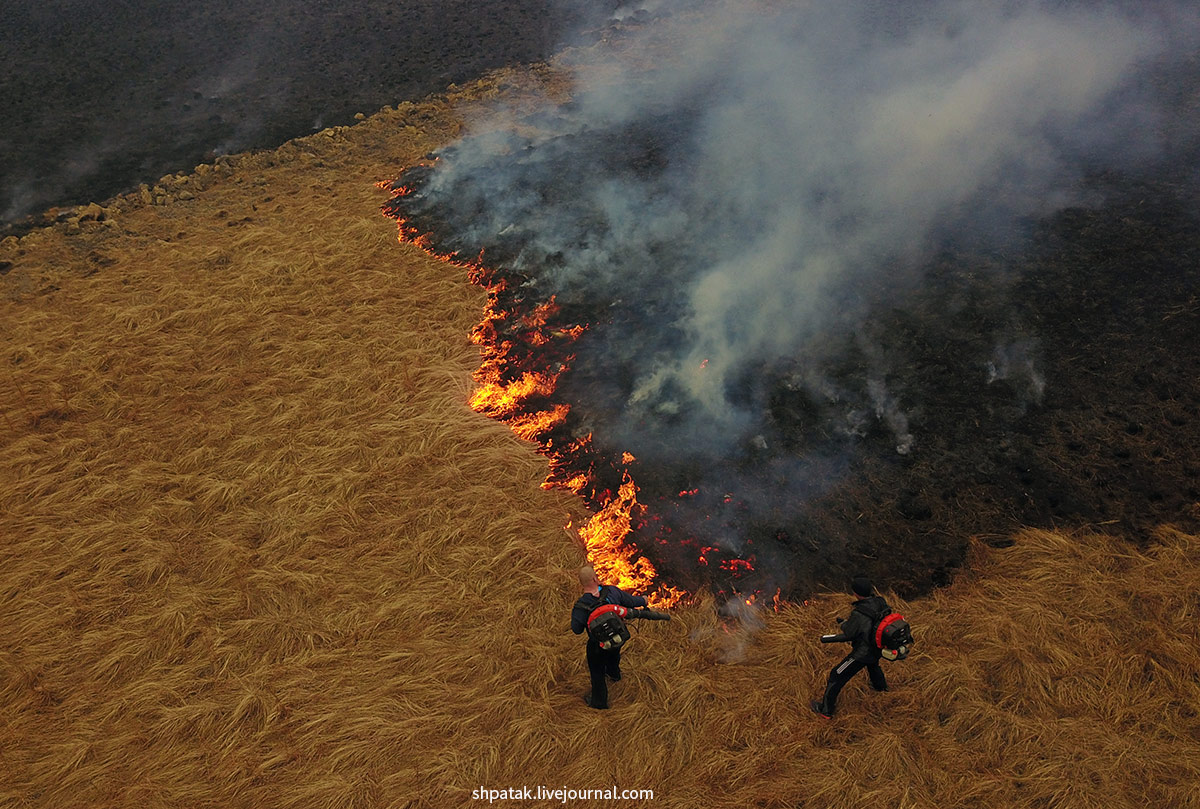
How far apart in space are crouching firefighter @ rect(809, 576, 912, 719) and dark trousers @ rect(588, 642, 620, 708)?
5.44 ft

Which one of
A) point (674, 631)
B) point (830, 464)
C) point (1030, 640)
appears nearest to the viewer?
point (1030, 640)

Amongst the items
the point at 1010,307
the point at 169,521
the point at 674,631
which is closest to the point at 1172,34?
the point at 1010,307

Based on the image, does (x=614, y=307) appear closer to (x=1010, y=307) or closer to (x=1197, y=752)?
(x=1010, y=307)

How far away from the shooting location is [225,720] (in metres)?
5.79

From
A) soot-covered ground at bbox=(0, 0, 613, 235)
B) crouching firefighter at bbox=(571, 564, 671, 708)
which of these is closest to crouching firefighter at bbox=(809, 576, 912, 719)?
crouching firefighter at bbox=(571, 564, 671, 708)

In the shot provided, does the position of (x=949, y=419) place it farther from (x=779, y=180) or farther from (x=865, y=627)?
(x=779, y=180)

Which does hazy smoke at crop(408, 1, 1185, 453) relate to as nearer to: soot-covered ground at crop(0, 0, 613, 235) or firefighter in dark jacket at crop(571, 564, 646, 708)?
firefighter in dark jacket at crop(571, 564, 646, 708)

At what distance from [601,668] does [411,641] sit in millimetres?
1889

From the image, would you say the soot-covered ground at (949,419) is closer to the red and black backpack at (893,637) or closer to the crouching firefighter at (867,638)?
the crouching firefighter at (867,638)

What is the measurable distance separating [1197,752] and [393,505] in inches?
280

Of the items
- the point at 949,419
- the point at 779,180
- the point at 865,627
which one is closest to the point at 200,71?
the point at 779,180

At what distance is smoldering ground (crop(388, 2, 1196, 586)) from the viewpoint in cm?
778

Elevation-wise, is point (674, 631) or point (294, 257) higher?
point (294, 257)

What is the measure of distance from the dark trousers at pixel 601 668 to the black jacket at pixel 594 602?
0.21 m
